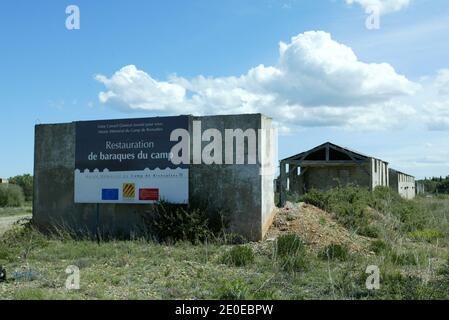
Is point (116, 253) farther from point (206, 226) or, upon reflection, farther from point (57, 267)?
point (206, 226)

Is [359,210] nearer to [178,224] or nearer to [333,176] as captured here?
[178,224]

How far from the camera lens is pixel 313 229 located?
14.0 meters

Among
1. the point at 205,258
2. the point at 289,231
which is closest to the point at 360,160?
the point at 289,231

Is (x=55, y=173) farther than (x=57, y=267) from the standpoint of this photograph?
Yes

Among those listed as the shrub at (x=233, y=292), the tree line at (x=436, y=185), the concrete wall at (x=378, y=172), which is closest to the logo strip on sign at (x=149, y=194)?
the shrub at (x=233, y=292)

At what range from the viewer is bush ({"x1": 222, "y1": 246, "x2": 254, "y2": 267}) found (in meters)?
10.7

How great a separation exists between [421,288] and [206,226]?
6849mm

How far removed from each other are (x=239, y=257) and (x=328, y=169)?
22.8 metres

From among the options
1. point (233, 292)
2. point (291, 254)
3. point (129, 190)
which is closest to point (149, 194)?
point (129, 190)

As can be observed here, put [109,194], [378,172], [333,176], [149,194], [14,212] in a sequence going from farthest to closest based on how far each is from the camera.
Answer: [14,212]
[378,172]
[333,176]
[109,194]
[149,194]

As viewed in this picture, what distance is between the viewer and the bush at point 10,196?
147 feet

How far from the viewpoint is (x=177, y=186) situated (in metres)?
14.6
